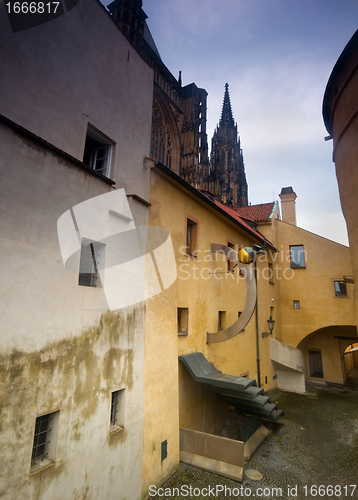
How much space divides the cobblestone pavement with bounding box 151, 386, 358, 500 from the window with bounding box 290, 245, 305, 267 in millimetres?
9510

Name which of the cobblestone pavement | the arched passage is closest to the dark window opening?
the arched passage

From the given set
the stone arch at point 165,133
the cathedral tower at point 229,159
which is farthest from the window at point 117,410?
the cathedral tower at point 229,159

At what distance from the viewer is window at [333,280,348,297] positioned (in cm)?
1922

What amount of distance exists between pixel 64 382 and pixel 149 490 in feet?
13.4

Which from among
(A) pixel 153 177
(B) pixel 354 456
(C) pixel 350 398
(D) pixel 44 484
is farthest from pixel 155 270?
(C) pixel 350 398

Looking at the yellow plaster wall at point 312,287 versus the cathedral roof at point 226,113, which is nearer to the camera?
the yellow plaster wall at point 312,287

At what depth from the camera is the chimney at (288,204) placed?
25.5 metres

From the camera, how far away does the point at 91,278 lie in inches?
274

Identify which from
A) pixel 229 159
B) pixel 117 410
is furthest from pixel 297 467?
pixel 229 159

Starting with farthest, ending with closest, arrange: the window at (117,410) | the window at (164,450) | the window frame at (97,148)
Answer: the window at (164,450) → the window frame at (97,148) → the window at (117,410)

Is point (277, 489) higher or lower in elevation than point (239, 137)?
lower

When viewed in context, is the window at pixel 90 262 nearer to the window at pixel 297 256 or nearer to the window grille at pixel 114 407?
the window grille at pixel 114 407

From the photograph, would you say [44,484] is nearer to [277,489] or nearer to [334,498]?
[277,489]

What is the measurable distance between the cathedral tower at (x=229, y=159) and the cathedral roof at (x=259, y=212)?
21.0 m
